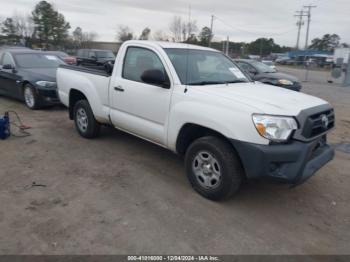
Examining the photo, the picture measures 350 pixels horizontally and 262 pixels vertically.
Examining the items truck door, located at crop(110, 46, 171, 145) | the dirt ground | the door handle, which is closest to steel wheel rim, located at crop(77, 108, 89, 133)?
the dirt ground

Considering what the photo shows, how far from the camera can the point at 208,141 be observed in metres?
3.62

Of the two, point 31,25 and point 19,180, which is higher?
point 31,25

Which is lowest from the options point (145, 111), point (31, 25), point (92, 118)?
point (92, 118)

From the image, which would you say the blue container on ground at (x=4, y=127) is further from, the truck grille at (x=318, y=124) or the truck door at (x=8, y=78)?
the truck grille at (x=318, y=124)

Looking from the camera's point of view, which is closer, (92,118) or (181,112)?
(181,112)

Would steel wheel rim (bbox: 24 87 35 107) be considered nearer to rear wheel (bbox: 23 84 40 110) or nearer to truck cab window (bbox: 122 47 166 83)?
rear wheel (bbox: 23 84 40 110)

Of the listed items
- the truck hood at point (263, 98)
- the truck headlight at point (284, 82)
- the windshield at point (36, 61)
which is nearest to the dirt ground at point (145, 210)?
the truck hood at point (263, 98)

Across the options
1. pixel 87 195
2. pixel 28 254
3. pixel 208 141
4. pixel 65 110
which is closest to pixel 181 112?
pixel 208 141

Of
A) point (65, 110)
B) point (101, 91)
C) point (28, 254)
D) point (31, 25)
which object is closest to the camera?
point (28, 254)

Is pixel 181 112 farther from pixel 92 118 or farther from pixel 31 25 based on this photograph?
pixel 31 25

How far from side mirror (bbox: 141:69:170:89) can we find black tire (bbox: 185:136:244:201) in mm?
889

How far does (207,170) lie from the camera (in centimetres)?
374

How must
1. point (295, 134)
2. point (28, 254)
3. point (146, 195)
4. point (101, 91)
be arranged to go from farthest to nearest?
point (101, 91) < point (146, 195) < point (295, 134) < point (28, 254)

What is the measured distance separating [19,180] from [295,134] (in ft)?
11.5
